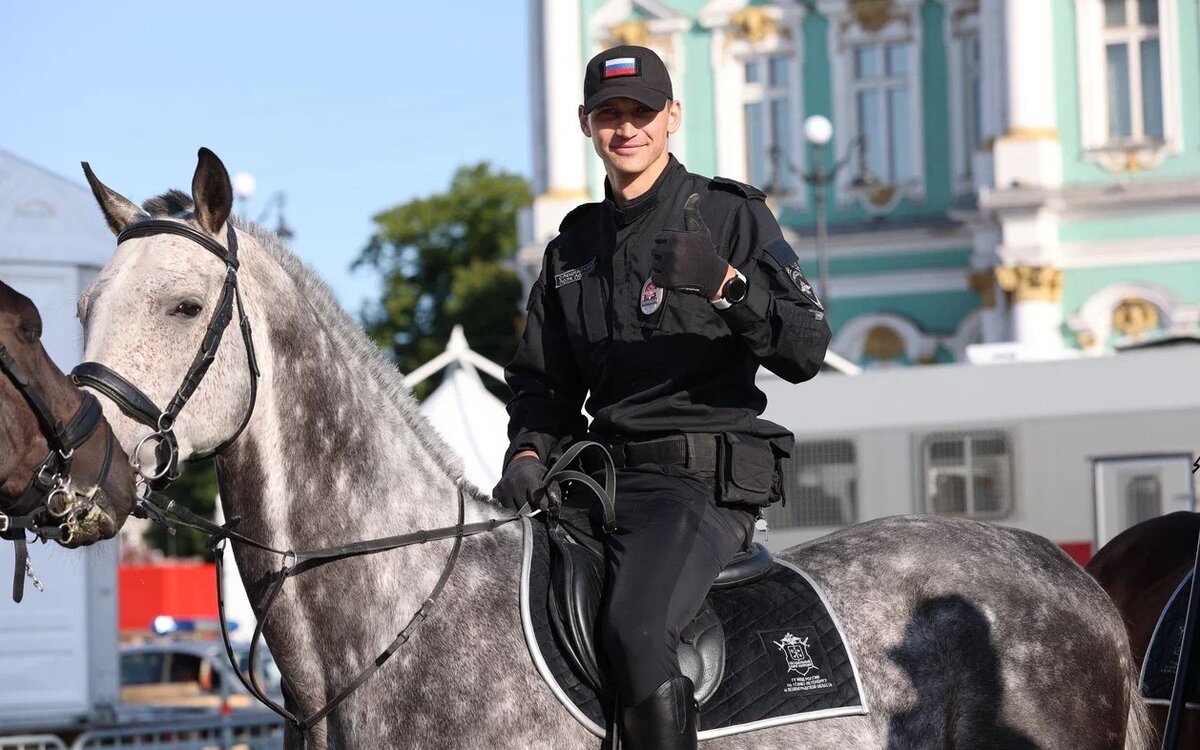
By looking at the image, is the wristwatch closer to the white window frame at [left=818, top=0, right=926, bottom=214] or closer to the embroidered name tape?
the embroidered name tape

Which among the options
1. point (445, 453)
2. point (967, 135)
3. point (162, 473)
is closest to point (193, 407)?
point (162, 473)

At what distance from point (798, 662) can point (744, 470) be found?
1.76ft

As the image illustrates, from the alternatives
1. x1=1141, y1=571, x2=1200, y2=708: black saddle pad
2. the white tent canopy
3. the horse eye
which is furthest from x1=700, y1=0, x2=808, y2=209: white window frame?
the horse eye

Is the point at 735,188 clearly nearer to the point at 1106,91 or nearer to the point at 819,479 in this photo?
the point at 819,479

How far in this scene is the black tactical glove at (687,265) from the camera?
15.6 ft

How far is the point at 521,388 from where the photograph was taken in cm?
556

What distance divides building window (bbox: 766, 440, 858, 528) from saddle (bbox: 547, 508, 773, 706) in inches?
470

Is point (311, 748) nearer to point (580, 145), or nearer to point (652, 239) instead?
point (652, 239)

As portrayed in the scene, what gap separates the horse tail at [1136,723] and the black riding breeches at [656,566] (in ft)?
4.40

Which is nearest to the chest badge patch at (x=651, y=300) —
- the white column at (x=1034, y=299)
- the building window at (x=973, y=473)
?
the building window at (x=973, y=473)

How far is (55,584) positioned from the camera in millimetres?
13547

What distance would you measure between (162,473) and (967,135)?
32232 millimetres

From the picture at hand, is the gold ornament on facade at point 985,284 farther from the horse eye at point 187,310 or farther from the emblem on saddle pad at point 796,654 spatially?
the horse eye at point 187,310

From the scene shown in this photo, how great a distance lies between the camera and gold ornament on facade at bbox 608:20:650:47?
122 feet
